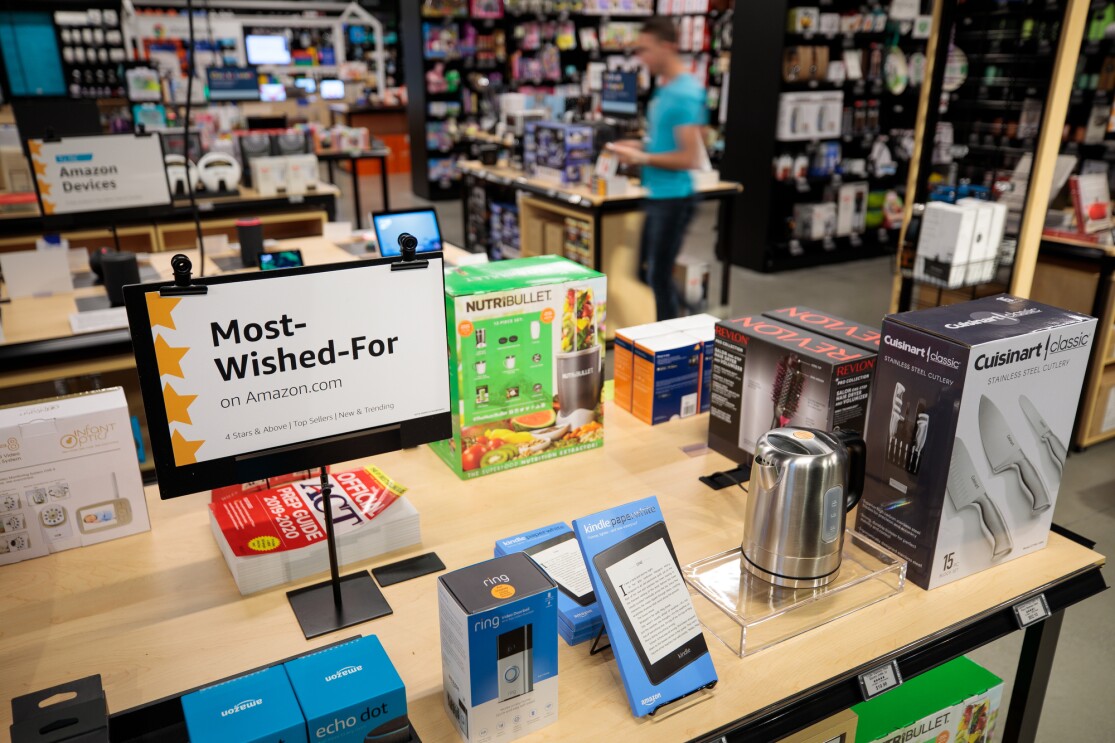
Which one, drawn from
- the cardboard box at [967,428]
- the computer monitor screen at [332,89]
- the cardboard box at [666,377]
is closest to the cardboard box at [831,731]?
the cardboard box at [967,428]

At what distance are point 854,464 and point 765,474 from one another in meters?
0.22

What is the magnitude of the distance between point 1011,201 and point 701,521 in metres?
2.84

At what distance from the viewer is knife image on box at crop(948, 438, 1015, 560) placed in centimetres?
141

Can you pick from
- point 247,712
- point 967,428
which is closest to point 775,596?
point 967,428

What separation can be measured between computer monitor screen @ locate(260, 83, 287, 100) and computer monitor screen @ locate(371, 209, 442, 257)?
28.1ft

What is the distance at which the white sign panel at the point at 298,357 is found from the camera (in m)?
1.28

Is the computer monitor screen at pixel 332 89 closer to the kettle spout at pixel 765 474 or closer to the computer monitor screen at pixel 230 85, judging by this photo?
the computer monitor screen at pixel 230 85

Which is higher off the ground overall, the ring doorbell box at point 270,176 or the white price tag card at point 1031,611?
the ring doorbell box at point 270,176

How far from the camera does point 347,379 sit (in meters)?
1.41

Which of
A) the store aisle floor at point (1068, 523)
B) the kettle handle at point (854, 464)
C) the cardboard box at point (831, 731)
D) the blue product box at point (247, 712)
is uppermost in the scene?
the kettle handle at point (854, 464)

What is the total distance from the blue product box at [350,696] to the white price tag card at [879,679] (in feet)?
2.42

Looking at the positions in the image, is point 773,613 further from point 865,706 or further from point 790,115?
point 790,115

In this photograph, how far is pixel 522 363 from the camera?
1.83m

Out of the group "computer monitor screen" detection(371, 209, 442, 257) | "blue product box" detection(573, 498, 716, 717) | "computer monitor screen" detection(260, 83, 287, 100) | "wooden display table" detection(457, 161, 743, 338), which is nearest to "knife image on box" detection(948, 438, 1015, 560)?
"blue product box" detection(573, 498, 716, 717)
